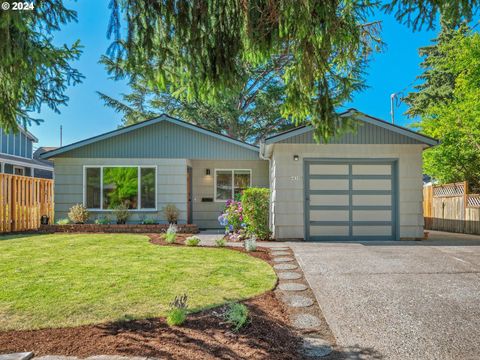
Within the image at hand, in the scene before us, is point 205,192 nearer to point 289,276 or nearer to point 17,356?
point 289,276

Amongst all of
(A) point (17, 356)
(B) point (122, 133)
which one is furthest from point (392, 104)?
(A) point (17, 356)

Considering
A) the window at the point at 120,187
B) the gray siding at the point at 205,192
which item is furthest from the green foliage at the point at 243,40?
the gray siding at the point at 205,192

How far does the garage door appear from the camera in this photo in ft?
30.8

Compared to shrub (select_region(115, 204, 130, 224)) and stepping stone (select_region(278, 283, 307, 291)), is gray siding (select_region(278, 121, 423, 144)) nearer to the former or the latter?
stepping stone (select_region(278, 283, 307, 291))

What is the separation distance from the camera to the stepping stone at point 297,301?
4090 millimetres

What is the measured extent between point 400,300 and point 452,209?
9.73 meters

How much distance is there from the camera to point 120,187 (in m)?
12.1

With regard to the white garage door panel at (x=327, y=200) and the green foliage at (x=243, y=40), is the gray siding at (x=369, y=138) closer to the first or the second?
the white garage door panel at (x=327, y=200)

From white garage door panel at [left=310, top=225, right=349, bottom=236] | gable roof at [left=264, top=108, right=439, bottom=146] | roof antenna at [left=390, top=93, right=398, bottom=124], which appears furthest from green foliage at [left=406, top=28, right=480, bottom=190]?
roof antenna at [left=390, top=93, right=398, bottom=124]

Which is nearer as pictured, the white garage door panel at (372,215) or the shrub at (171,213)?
the white garage door panel at (372,215)

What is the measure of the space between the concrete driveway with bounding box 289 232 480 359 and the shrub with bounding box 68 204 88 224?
25.8 feet

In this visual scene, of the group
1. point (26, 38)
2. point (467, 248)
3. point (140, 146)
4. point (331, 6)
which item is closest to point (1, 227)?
point (140, 146)

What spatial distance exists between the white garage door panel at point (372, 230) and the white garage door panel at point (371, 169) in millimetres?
1455

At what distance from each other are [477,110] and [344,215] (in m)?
5.74
